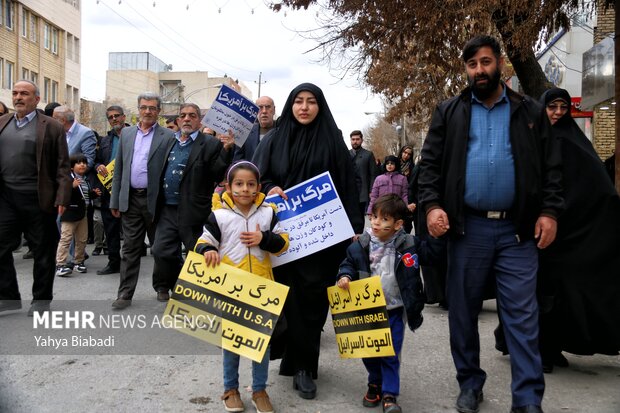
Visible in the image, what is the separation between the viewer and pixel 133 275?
23.0 ft

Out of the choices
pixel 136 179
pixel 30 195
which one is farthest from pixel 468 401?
pixel 30 195

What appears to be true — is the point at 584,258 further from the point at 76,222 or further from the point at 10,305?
the point at 76,222

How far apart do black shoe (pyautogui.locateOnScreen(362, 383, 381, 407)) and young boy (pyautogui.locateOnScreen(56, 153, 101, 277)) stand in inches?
235

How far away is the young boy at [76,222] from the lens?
355 inches

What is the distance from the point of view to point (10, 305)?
656cm

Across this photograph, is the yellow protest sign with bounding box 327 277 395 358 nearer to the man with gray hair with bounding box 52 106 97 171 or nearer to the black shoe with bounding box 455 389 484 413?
the black shoe with bounding box 455 389 484 413

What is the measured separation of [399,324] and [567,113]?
2.13 metres

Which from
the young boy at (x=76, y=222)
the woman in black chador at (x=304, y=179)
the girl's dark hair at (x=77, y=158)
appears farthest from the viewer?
the girl's dark hair at (x=77, y=158)

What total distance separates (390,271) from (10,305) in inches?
168

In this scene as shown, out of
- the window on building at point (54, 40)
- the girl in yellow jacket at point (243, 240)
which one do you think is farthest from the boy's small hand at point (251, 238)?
the window on building at point (54, 40)

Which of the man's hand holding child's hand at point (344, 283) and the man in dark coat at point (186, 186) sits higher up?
the man in dark coat at point (186, 186)

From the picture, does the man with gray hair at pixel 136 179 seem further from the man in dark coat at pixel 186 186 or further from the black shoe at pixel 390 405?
the black shoe at pixel 390 405

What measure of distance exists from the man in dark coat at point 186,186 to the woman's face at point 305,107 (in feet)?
7.34

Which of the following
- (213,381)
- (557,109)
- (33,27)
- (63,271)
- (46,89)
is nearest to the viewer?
(213,381)
